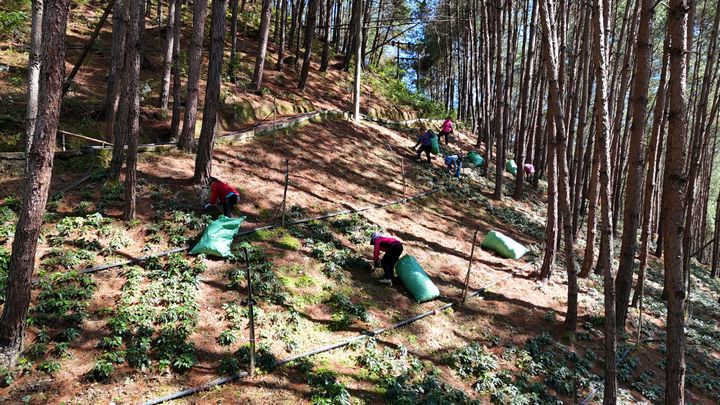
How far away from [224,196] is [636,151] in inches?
312

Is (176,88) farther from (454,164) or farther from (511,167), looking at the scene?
(511,167)

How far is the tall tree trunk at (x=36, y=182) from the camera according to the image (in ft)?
17.2

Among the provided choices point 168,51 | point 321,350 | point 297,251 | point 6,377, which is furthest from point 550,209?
point 168,51

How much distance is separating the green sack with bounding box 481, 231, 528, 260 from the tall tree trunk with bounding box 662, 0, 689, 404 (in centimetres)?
787

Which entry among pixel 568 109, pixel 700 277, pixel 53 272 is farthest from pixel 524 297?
pixel 700 277

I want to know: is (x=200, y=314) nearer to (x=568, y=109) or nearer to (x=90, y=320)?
(x=90, y=320)

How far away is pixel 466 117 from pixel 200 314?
2964 centimetres

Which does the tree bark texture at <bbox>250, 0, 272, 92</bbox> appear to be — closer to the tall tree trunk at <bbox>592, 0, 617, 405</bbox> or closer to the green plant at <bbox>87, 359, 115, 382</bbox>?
the tall tree trunk at <bbox>592, 0, 617, 405</bbox>

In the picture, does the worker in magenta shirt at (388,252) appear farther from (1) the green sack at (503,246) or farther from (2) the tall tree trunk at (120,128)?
(2) the tall tree trunk at (120,128)

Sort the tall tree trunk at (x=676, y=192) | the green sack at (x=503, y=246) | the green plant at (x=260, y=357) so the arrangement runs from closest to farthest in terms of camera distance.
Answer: the tall tree trunk at (x=676, y=192) < the green plant at (x=260, y=357) < the green sack at (x=503, y=246)

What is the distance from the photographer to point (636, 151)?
6965 millimetres

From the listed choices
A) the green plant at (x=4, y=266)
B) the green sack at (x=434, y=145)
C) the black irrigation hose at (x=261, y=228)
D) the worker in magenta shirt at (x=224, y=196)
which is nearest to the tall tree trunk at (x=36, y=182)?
the green plant at (x=4, y=266)

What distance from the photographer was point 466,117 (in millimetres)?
33281

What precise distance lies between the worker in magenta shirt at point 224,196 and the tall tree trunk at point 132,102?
158 cm
